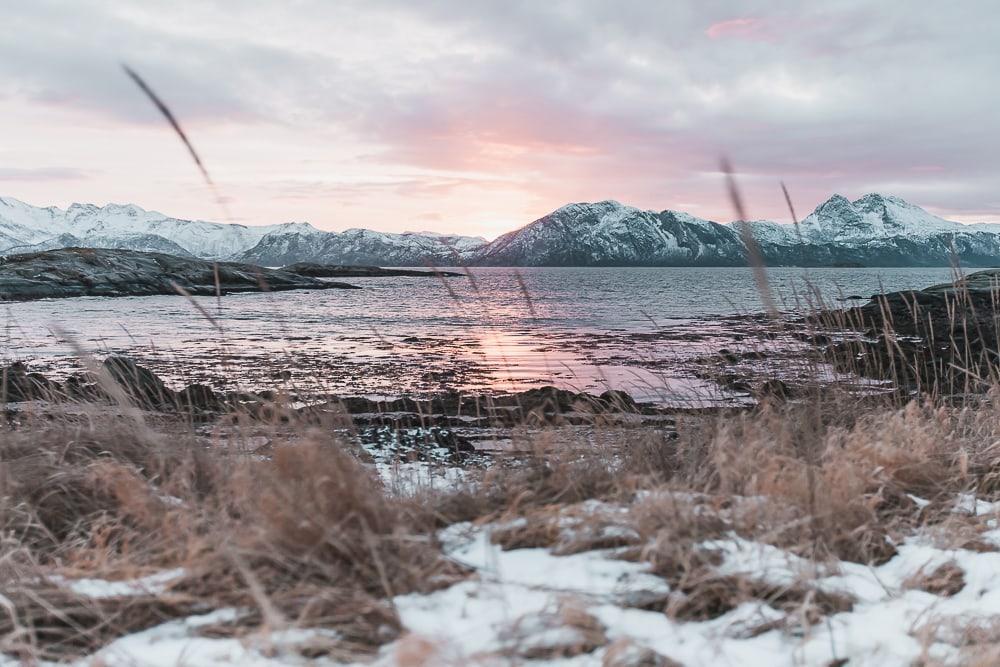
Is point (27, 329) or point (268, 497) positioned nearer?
point (268, 497)

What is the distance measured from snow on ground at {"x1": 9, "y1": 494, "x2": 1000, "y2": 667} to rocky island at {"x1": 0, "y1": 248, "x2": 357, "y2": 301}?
4496 cm

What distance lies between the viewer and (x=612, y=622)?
2342 millimetres

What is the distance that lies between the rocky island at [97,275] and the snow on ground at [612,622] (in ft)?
147

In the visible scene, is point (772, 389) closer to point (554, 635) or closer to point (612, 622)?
point (612, 622)

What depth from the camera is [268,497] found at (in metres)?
2.74

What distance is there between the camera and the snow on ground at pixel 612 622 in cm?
212

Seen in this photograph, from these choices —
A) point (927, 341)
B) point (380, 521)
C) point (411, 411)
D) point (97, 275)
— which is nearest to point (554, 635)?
point (380, 521)

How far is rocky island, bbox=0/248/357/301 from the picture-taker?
165 feet

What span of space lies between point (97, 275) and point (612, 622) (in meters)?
68.2

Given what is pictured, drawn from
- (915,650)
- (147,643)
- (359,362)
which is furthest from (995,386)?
(359,362)

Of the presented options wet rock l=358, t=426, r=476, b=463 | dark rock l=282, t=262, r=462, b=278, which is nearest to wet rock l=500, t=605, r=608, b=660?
wet rock l=358, t=426, r=476, b=463

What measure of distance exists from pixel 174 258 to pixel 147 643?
8091cm

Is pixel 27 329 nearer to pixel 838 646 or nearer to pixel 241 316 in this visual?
pixel 241 316

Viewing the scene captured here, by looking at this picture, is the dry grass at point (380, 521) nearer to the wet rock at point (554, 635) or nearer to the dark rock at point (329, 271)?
the wet rock at point (554, 635)
